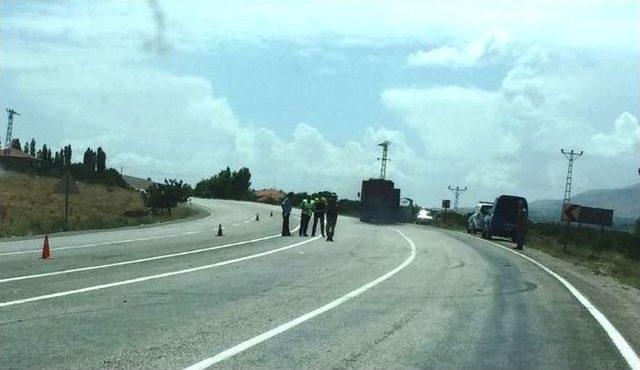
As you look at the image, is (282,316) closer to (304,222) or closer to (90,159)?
(304,222)

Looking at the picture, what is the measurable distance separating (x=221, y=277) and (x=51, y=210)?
47.6 m

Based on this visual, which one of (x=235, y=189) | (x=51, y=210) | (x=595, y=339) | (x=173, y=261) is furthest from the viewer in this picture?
(x=235, y=189)

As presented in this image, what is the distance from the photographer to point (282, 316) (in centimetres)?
1075

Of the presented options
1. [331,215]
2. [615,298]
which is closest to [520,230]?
[331,215]

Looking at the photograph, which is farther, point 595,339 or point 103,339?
point 595,339

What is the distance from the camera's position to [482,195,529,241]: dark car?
41906mm

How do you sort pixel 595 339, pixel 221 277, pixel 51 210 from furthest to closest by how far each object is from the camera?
pixel 51 210
pixel 221 277
pixel 595 339

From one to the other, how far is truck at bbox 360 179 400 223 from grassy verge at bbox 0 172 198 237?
1465 centimetres

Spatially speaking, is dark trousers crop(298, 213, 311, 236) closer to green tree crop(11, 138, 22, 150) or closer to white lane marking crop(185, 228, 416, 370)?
white lane marking crop(185, 228, 416, 370)

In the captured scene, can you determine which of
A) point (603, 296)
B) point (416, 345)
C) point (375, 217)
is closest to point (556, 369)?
point (416, 345)

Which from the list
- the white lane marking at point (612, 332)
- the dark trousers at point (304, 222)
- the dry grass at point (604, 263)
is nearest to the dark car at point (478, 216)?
the dry grass at point (604, 263)

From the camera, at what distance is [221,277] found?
15656mm

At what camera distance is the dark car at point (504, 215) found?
4191 centimetres

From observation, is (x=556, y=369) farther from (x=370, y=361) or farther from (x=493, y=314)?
(x=493, y=314)
